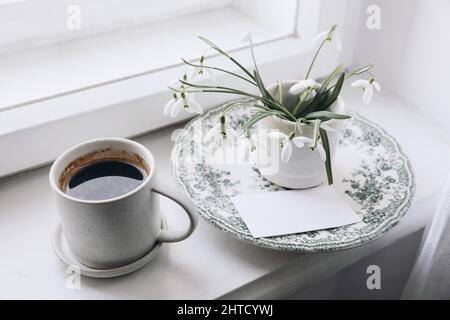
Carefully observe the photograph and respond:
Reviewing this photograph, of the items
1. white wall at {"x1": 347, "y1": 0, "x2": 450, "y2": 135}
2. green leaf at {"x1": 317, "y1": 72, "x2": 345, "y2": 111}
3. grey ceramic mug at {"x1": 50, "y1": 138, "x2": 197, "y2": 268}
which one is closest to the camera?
grey ceramic mug at {"x1": 50, "y1": 138, "x2": 197, "y2": 268}

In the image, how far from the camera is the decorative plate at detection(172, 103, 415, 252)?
19.7 inches

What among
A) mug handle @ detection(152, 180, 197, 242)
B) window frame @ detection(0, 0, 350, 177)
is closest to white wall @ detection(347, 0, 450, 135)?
window frame @ detection(0, 0, 350, 177)

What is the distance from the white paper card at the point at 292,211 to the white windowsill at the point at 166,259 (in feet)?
0.11

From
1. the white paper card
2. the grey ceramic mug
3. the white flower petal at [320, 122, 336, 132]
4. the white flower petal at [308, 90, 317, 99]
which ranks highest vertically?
the white flower petal at [308, 90, 317, 99]

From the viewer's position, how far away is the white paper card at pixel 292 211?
1.68 ft

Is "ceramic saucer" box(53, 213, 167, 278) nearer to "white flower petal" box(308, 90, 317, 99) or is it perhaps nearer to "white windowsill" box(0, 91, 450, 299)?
"white windowsill" box(0, 91, 450, 299)

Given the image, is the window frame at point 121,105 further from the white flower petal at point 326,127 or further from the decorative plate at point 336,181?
the white flower petal at point 326,127

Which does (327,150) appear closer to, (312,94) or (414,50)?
(312,94)

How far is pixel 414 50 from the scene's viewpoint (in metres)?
0.69

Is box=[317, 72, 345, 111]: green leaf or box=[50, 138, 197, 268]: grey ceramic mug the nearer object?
box=[50, 138, 197, 268]: grey ceramic mug

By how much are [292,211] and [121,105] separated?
0.80 feet

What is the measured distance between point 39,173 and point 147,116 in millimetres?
150

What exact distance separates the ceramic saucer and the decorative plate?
0.07 metres
